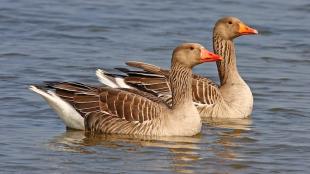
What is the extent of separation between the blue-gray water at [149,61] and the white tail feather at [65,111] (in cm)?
18

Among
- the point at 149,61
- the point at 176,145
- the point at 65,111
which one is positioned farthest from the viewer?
the point at 149,61

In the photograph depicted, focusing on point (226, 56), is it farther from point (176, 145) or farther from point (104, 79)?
point (176, 145)

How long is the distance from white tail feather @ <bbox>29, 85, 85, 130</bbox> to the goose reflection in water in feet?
0.42

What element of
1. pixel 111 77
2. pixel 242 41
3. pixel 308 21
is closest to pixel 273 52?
pixel 242 41

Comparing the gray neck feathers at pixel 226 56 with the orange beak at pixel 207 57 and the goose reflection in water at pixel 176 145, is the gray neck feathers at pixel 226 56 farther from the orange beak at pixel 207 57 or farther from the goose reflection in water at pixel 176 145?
the orange beak at pixel 207 57

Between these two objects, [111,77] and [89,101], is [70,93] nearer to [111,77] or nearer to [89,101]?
[89,101]

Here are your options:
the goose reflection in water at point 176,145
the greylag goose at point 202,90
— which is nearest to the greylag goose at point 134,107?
the goose reflection in water at point 176,145

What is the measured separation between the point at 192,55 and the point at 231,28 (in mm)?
2260

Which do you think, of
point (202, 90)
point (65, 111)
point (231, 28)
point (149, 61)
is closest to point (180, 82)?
point (202, 90)

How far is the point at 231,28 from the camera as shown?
16578 mm

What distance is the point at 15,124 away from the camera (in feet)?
48.5

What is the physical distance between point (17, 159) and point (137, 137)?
2.12 metres

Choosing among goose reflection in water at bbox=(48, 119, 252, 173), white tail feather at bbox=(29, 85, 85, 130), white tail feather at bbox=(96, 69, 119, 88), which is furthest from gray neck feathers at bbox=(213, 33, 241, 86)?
white tail feather at bbox=(29, 85, 85, 130)

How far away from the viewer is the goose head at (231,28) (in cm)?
1642
